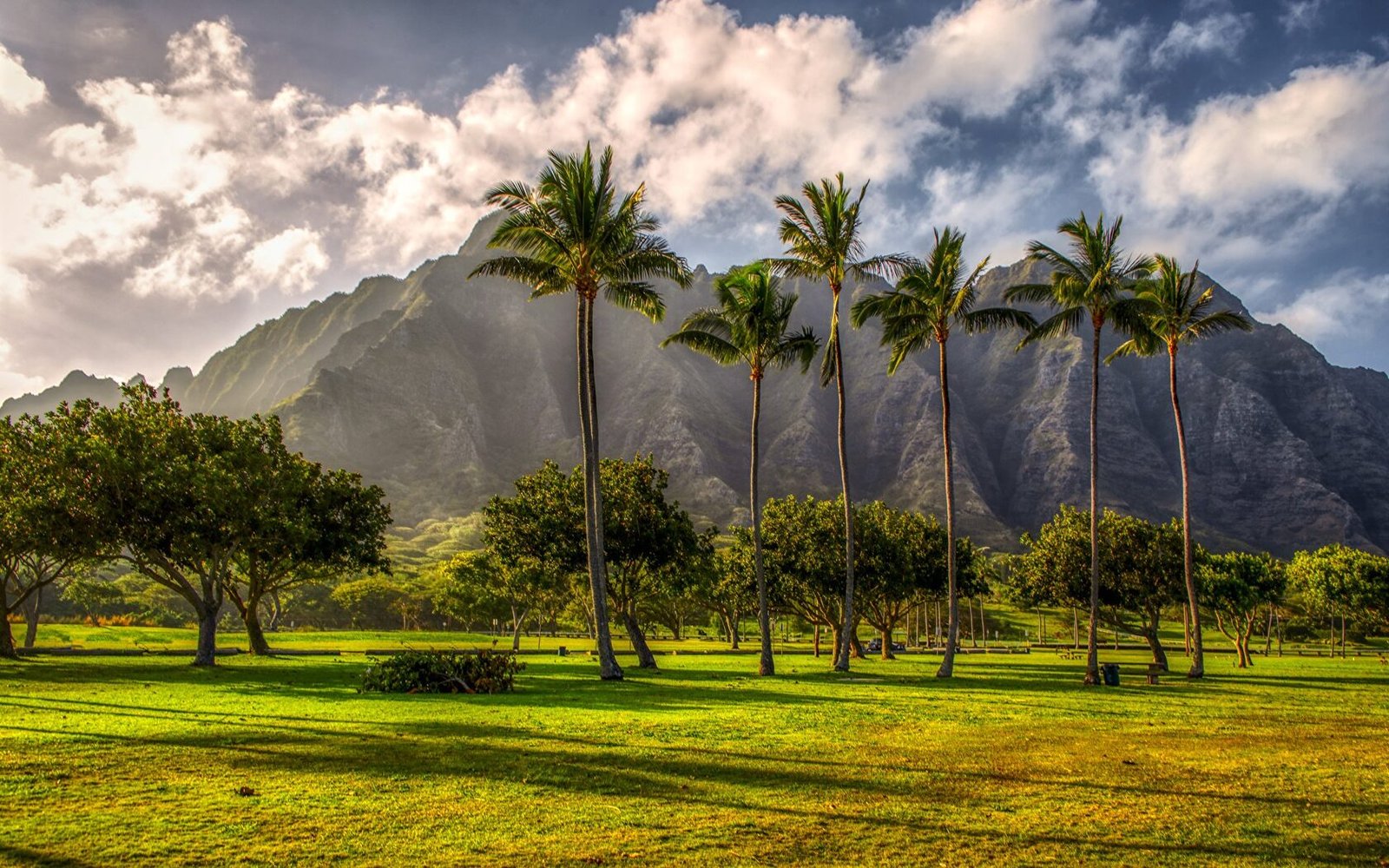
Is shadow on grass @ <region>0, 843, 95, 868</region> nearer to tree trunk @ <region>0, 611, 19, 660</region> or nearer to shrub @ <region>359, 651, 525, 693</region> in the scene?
shrub @ <region>359, 651, 525, 693</region>

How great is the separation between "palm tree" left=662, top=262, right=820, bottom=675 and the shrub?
539 inches

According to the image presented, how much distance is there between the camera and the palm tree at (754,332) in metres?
37.8

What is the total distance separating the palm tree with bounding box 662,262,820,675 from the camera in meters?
37.8

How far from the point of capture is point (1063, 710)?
947 inches

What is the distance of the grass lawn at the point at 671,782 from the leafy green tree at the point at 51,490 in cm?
1518

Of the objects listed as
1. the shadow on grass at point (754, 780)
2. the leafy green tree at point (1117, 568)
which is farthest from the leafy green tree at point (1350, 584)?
the shadow on grass at point (754, 780)

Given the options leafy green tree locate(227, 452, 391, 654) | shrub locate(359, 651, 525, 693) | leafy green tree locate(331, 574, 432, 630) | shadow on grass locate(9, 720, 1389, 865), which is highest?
leafy green tree locate(227, 452, 391, 654)

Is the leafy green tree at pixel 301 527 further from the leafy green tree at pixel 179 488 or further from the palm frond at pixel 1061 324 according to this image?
the palm frond at pixel 1061 324

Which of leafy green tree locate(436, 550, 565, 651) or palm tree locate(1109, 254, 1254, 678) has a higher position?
palm tree locate(1109, 254, 1254, 678)

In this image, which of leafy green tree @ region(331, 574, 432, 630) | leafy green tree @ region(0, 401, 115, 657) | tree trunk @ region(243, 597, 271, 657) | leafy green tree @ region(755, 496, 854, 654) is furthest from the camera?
leafy green tree @ region(331, 574, 432, 630)

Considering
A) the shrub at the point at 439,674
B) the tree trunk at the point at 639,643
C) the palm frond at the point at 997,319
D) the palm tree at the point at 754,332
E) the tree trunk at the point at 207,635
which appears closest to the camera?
the shrub at the point at 439,674

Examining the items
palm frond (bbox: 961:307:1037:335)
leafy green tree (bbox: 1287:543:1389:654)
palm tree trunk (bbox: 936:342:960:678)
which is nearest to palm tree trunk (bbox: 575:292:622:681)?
palm tree trunk (bbox: 936:342:960:678)

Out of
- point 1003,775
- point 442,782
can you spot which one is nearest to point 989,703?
point 1003,775

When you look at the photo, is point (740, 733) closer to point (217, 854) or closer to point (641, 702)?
point (641, 702)
